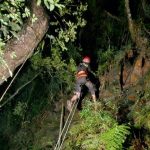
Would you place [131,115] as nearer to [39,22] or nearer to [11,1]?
[39,22]

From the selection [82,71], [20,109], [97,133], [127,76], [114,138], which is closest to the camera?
[114,138]

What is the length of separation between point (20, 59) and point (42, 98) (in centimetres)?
573

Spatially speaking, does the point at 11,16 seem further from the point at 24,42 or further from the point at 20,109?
the point at 20,109

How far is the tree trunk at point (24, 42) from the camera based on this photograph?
4539 millimetres

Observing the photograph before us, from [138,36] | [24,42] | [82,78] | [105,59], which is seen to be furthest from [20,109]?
[24,42]

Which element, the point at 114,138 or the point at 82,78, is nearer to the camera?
the point at 114,138

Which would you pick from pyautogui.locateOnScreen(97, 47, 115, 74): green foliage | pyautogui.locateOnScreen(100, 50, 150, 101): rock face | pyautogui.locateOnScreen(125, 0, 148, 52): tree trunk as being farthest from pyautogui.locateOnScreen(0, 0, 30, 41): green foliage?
pyautogui.locateOnScreen(97, 47, 115, 74): green foliage

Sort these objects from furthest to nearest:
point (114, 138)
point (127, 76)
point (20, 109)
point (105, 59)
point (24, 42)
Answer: point (105, 59)
point (127, 76)
point (20, 109)
point (114, 138)
point (24, 42)

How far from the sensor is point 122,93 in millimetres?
9688

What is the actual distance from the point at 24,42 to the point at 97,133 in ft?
11.0

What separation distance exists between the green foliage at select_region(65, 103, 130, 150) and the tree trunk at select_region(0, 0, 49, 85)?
2.42 metres

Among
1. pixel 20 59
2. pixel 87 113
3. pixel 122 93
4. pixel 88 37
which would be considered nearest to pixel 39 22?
pixel 20 59

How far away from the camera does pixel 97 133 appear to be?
7348 mm

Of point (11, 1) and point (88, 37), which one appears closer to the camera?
point (11, 1)
